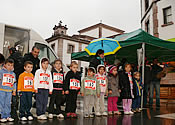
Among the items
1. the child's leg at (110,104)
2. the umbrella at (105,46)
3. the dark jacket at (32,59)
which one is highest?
the umbrella at (105,46)

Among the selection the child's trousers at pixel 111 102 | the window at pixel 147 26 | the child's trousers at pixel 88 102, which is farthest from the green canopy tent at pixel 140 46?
the window at pixel 147 26

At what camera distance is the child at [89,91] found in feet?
18.5

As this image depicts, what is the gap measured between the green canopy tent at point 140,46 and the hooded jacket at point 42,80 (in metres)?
3.97

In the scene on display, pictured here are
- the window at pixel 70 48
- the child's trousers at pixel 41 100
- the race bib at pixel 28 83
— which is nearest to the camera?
the race bib at pixel 28 83

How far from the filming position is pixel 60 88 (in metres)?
5.40

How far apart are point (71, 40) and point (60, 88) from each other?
28.8 meters

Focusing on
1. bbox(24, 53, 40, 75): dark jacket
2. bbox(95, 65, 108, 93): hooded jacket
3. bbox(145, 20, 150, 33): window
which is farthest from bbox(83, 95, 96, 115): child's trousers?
bbox(145, 20, 150, 33): window

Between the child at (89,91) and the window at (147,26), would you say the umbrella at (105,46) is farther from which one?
the window at (147,26)

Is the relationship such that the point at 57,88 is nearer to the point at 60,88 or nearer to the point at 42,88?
the point at 60,88

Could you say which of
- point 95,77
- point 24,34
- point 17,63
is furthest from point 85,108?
point 24,34

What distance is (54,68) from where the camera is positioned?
18.1ft

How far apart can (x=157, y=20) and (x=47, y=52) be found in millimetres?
12711

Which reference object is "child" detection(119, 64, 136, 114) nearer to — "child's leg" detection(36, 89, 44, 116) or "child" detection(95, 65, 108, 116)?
"child" detection(95, 65, 108, 116)

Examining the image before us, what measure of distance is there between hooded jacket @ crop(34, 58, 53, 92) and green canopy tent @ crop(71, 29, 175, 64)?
397cm
